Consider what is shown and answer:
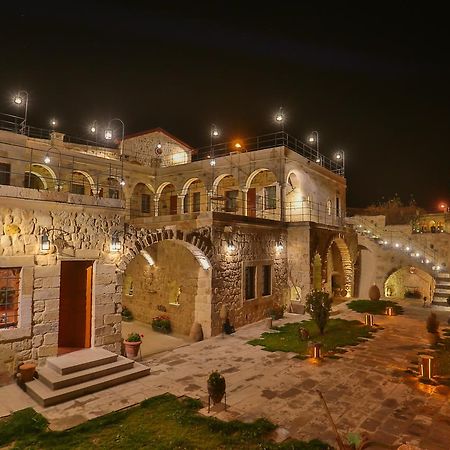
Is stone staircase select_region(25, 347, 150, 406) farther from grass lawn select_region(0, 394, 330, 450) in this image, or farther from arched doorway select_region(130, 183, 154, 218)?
arched doorway select_region(130, 183, 154, 218)

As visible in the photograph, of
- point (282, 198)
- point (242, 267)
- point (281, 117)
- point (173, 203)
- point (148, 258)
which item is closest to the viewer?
point (242, 267)

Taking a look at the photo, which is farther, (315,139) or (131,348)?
(315,139)

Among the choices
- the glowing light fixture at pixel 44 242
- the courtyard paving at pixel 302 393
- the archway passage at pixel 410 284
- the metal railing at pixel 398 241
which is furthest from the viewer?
the archway passage at pixel 410 284

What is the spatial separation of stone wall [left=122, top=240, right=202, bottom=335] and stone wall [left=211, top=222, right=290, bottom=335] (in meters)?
1.07

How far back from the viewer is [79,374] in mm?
8344

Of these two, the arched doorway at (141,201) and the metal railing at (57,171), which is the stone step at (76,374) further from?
the arched doorway at (141,201)

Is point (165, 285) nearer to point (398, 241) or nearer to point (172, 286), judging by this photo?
point (172, 286)

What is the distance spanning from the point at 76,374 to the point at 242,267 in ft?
26.8

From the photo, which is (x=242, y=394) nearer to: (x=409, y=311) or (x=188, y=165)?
(x=409, y=311)

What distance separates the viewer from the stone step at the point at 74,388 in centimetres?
754

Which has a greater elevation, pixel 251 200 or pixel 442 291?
pixel 251 200

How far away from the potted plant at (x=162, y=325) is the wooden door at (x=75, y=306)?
5.25 metres

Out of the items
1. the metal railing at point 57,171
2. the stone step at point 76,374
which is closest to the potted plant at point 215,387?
the stone step at point 76,374

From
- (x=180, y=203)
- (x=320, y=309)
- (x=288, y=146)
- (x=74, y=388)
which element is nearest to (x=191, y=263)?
(x=320, y=309)
